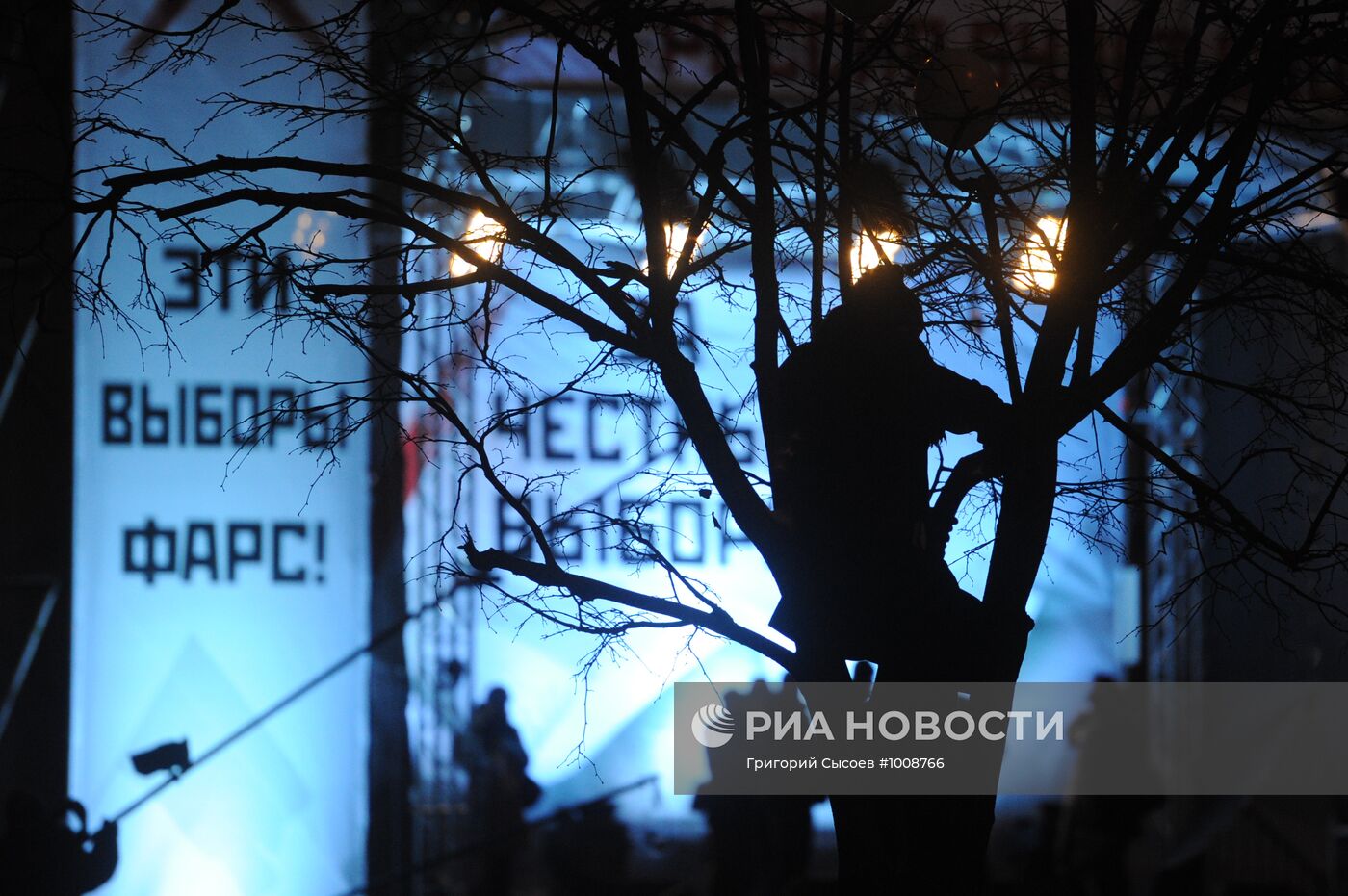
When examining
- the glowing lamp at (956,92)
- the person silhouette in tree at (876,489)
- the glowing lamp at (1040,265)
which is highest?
the glowing lamp at (956,92)

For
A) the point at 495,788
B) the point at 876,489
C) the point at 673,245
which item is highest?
the point at 673,245

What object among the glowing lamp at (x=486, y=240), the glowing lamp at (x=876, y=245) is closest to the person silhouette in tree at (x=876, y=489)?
the glowing lamp at (x=876, y=245)

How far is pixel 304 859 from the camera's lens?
199 inches

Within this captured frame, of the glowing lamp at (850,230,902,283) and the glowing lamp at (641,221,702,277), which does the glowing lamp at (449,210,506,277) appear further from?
the glowing lamp at (850,230,902,283)

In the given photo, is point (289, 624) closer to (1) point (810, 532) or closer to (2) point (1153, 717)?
(1) point (810, 532)

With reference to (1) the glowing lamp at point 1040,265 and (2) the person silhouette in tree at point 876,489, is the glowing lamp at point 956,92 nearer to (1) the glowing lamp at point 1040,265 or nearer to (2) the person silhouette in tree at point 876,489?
(1) the glowing lamp at point 1040,265

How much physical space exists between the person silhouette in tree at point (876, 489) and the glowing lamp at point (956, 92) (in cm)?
45

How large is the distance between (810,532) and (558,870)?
3.09 metres

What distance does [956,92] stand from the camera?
9.93ft

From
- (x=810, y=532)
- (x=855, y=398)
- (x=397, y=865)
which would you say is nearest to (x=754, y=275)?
(x=855, y=398)

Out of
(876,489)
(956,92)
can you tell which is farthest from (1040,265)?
(876,489)

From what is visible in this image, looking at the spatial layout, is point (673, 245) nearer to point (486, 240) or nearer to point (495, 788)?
point (486, 240)

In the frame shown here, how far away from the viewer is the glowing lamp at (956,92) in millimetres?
2979

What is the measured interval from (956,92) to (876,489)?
3.20 feet
